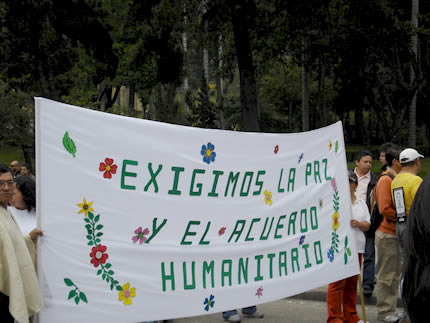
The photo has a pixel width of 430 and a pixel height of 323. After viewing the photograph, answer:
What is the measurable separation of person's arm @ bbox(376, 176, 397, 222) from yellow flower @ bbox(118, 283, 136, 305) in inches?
128

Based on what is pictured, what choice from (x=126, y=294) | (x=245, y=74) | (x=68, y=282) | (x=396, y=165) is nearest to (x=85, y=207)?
(x=68, y=282)

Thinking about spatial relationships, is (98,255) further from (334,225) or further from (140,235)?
(334,225)

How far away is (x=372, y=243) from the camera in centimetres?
864

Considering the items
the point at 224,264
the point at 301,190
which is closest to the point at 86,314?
the point at 224,264

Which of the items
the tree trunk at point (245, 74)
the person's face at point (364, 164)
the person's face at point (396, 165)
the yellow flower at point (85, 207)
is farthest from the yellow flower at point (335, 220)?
the tree trunk at point (245, 74)

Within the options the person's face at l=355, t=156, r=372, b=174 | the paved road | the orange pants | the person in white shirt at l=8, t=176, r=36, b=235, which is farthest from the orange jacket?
the person in white shirt at l=8, t=176, r=36, b=235

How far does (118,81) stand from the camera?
33.3 metres

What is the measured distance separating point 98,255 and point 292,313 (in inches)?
157

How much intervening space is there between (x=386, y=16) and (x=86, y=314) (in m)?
15.2

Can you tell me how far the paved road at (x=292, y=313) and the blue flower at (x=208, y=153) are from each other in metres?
2.78

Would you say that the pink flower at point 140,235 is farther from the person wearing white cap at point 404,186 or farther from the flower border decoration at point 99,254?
the person wearing white cap at point 404,186

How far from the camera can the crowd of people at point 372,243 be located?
2.26 metres

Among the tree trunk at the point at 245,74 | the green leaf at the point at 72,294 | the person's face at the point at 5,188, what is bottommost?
the green leaf at the point at 72,294

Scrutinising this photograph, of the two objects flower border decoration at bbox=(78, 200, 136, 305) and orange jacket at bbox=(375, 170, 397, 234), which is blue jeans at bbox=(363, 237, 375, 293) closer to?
orange jacket at bbox=(375, 170, 397, 234)
